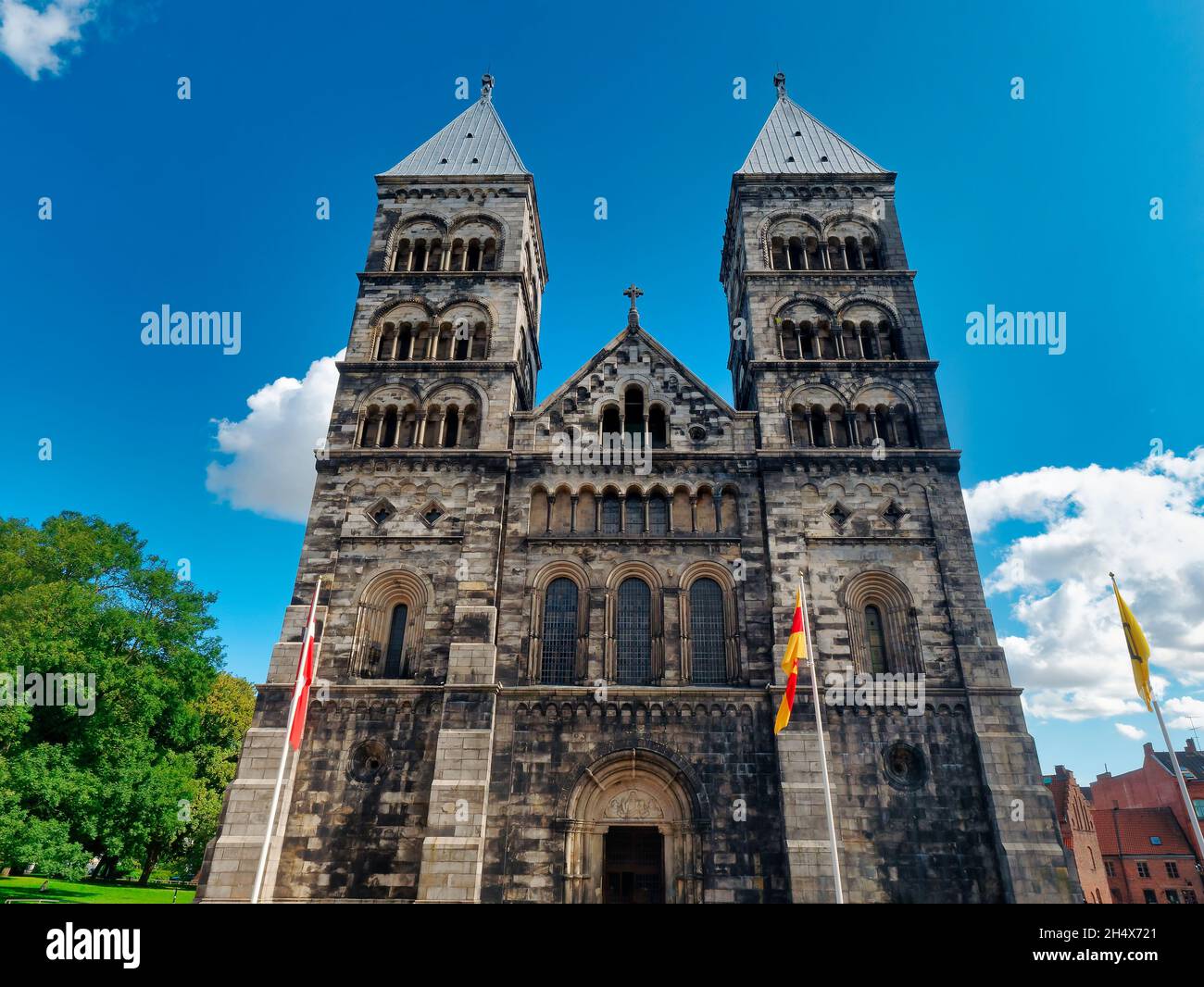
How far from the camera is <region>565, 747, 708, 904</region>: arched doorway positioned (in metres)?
21.8

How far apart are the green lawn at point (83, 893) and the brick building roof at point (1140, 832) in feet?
220

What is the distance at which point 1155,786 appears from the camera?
64.3 metres

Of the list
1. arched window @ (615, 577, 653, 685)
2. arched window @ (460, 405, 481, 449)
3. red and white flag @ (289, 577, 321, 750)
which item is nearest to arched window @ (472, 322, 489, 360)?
arched window @ (460, 405, 481, 449)

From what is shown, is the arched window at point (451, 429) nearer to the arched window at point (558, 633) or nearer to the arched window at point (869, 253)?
the arched window at point (558, 633)

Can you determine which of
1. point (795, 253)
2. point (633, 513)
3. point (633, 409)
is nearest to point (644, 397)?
point (633, 409)

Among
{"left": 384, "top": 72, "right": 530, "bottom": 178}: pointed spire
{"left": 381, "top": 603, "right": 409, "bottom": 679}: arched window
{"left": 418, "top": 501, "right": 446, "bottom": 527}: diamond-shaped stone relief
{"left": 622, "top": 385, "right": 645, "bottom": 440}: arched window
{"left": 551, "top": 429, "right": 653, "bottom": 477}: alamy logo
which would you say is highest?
{"left": 384, "top": 72, "right": 530, "bottom": 178}: pointed spire

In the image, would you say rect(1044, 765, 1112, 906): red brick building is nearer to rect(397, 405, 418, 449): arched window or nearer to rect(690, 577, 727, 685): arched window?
rect(690, 577, 727, 685): arched window

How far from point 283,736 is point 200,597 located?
52.3ft

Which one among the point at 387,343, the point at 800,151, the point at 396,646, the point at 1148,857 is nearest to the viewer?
the point at 396,646

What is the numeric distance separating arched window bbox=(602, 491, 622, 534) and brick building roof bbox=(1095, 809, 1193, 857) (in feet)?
190

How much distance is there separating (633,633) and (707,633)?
8.40 ft

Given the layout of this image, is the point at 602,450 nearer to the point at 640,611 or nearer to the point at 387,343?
the point at 640,611

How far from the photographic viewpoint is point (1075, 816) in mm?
52562

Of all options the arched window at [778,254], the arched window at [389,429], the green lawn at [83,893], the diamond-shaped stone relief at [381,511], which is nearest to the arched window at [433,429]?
the arched window at [389,429]
